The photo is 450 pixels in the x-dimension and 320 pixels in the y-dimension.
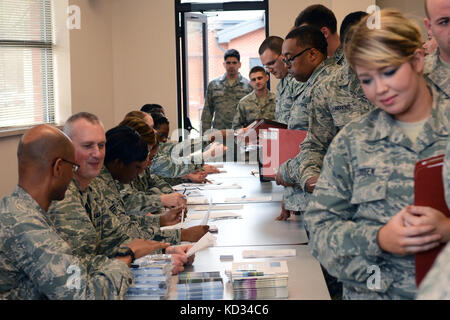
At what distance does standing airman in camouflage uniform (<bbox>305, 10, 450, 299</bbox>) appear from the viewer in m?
1.36

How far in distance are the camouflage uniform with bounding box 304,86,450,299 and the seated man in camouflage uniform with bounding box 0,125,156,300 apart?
78 cm

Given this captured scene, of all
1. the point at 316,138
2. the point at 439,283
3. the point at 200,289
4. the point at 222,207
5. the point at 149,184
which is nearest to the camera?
the point at 439,283

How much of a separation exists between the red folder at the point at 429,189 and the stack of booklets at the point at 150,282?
1.02m

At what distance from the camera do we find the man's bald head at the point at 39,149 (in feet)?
6.10

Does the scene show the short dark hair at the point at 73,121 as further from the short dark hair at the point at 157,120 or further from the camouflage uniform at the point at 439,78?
the short dark hair at the point at 157,120

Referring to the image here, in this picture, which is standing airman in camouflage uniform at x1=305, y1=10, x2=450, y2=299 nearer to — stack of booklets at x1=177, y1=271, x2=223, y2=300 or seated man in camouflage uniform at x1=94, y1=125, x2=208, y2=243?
stack of booklets at x1=177, y1=271, x2=223, y2=300

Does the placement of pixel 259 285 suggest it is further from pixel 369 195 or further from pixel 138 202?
pixel 138 202

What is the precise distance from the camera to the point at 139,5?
8.09 metres

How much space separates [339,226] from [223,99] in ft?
21.3

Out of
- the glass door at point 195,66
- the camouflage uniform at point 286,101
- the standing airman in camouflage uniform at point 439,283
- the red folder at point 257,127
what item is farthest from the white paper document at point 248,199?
the glass door at point 195,66

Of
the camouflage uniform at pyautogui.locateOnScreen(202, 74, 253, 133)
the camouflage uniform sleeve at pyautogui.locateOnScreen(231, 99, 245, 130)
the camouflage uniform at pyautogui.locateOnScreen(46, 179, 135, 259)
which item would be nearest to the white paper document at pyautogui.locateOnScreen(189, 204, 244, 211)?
the camouflage uniform at pyautogui.locateOnScreen(46, 179, 135, 259)

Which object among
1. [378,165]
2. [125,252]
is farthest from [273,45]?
[378,165]

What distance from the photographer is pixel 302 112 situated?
124 inches
